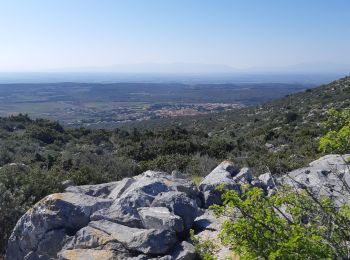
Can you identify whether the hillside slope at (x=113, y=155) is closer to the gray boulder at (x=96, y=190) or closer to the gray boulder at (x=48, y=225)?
the gray boulder at (x=96, y=190)

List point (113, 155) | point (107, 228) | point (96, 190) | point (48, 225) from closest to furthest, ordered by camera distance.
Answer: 1. point (107, 228)
2. point (48, 225)
3. point (96, 190)
4. point (113, 155)

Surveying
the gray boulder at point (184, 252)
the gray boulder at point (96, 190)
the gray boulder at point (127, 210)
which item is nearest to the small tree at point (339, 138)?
the gray boulder at point (184, 252)

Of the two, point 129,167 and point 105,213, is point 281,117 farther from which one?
point 105,213

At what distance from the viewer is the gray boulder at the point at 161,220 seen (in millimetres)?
6301

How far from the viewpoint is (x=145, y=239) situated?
5855mm

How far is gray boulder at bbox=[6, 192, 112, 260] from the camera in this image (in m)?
6.41

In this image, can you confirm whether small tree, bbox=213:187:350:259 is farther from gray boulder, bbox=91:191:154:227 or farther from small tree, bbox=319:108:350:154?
gray boulder, bbox=91:191:154:227

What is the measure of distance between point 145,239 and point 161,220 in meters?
0.56

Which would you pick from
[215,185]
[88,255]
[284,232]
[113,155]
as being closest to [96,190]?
[215,185]

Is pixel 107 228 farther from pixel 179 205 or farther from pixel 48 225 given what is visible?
pixel 179 205

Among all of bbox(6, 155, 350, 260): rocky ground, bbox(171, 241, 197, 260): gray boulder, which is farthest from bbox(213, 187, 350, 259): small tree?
bbox(171, 241, 197, 260): gray boulder

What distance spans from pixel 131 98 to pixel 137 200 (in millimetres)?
138420

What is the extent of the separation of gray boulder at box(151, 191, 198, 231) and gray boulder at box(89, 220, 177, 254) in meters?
0.72

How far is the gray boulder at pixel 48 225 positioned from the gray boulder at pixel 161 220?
896 mm
